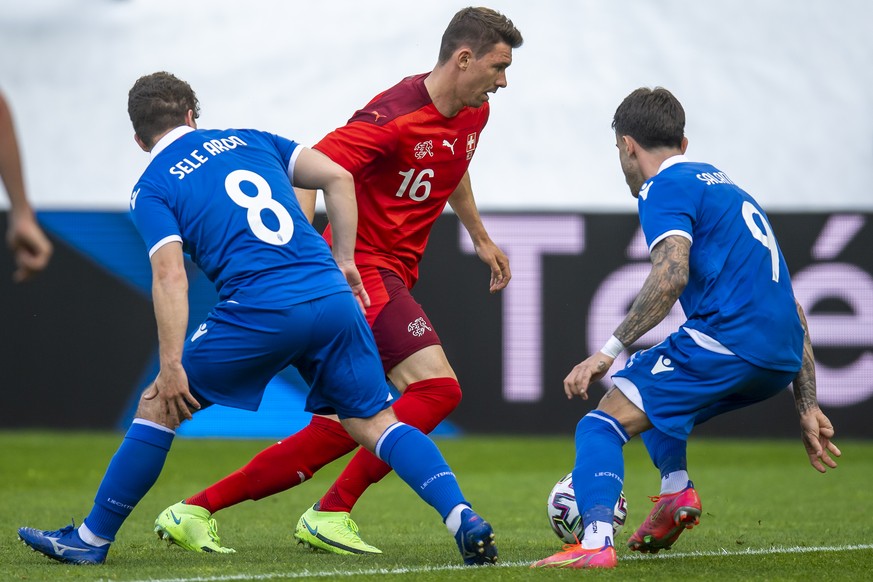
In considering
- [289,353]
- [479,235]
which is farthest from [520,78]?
[289,353]

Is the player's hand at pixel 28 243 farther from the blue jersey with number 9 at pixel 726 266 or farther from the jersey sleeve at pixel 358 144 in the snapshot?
the blue jersey with number 9 at pixel 726 266

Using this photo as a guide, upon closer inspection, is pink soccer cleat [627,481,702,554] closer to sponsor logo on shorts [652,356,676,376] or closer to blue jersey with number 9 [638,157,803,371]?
sponsor logo on shorts [652,356,676,376]

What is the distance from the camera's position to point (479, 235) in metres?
6.01

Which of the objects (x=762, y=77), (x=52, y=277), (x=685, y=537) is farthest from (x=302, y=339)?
(x=762, y=77)

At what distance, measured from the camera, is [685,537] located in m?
5.73

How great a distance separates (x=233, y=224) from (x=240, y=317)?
0.34 metres

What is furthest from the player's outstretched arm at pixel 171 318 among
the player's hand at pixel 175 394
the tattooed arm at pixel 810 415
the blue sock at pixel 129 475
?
the tattooed arm at pixel 810 415

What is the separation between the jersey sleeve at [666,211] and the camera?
14.4 feet

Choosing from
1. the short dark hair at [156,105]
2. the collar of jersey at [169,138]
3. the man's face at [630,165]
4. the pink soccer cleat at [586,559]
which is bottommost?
the pink soccer cleat at [586,559]

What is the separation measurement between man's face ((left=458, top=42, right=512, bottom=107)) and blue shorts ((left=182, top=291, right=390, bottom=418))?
53.0 inches

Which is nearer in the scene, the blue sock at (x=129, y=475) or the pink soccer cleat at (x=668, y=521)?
the blue sock at (x=129, y=475)

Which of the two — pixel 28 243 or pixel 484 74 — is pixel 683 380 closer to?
pixel 484 74

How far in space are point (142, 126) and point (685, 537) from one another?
309 centimetres

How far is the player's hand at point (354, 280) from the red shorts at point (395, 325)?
0.95 feet
